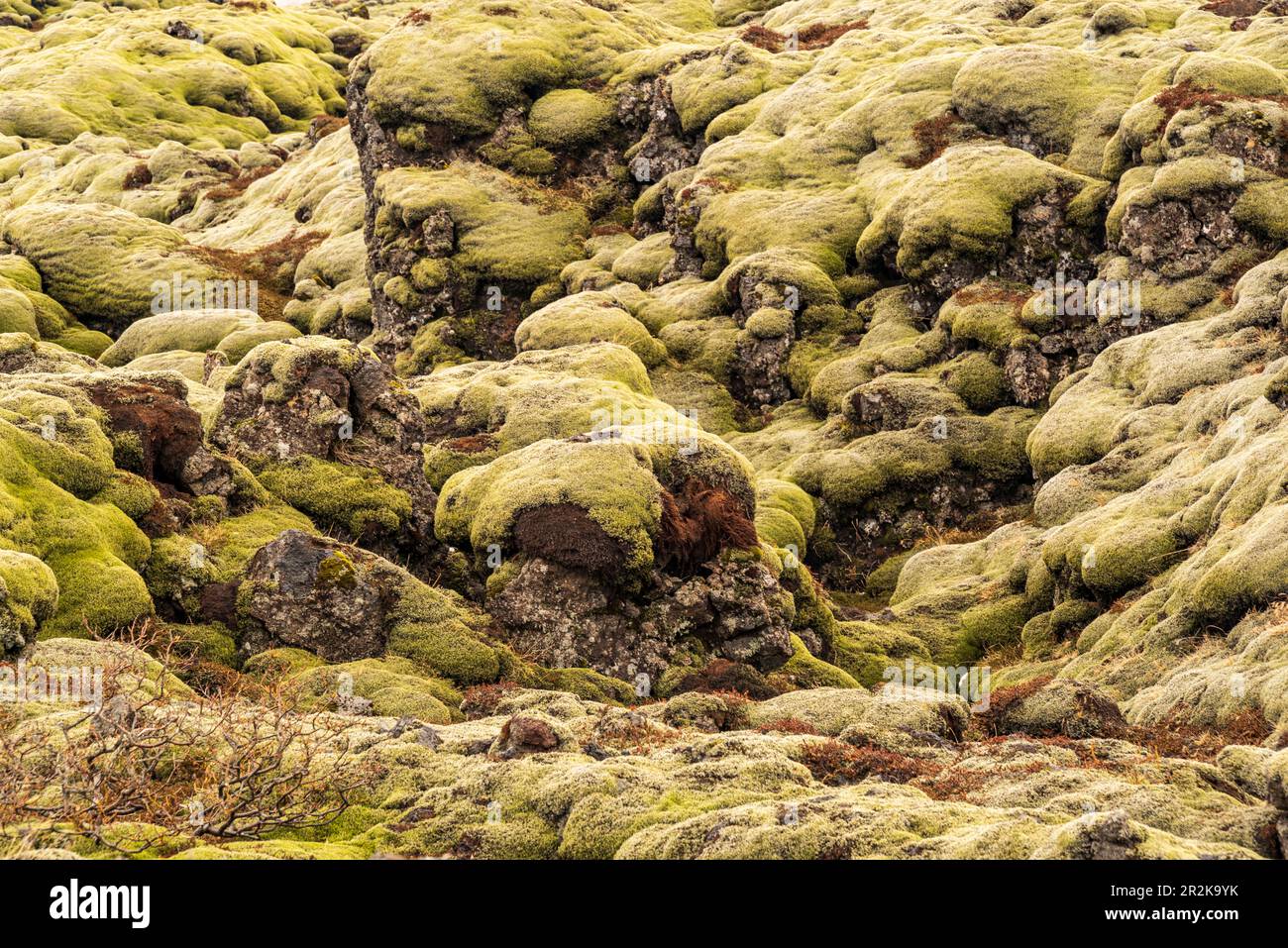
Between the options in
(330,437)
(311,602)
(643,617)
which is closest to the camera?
(311,602)

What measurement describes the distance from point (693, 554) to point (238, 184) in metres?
90.1

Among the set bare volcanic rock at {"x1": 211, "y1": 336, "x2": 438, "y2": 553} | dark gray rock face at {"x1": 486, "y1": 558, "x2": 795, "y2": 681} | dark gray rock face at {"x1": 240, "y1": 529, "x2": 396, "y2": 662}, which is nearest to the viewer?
dark gray rock face at {"x1": 240, "y1": 529, "x2": 396, "y2": 662}

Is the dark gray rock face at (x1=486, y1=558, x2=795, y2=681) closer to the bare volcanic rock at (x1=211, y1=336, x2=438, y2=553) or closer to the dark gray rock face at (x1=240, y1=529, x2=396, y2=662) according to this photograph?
the dark gray rock face at (x1=240, y1=529, x2=396, y2=662)

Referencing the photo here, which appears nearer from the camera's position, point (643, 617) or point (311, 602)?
point (311, 602)

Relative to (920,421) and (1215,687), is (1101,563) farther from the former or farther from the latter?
(920,421)

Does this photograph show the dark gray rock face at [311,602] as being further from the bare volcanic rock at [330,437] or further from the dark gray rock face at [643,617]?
the bare volcanic rock at [330,437]

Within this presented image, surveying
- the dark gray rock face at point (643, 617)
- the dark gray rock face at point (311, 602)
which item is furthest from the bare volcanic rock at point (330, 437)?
the dark gray rock face at point (643, 617)

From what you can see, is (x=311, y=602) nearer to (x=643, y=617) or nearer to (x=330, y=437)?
(x=330, y=437)

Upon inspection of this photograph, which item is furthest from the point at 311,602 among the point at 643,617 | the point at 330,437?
the point at 643,617

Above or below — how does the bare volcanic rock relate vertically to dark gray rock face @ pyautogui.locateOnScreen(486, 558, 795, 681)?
above

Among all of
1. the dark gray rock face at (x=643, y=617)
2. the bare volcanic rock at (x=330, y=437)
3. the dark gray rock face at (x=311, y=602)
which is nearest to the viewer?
the dark gray rock face at (x=311, y=602)

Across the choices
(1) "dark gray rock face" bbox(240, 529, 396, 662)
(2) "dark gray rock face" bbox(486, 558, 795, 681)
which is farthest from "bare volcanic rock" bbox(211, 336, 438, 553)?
(2) "dark gray rock face" bbox(486, 558, 795, 681)
